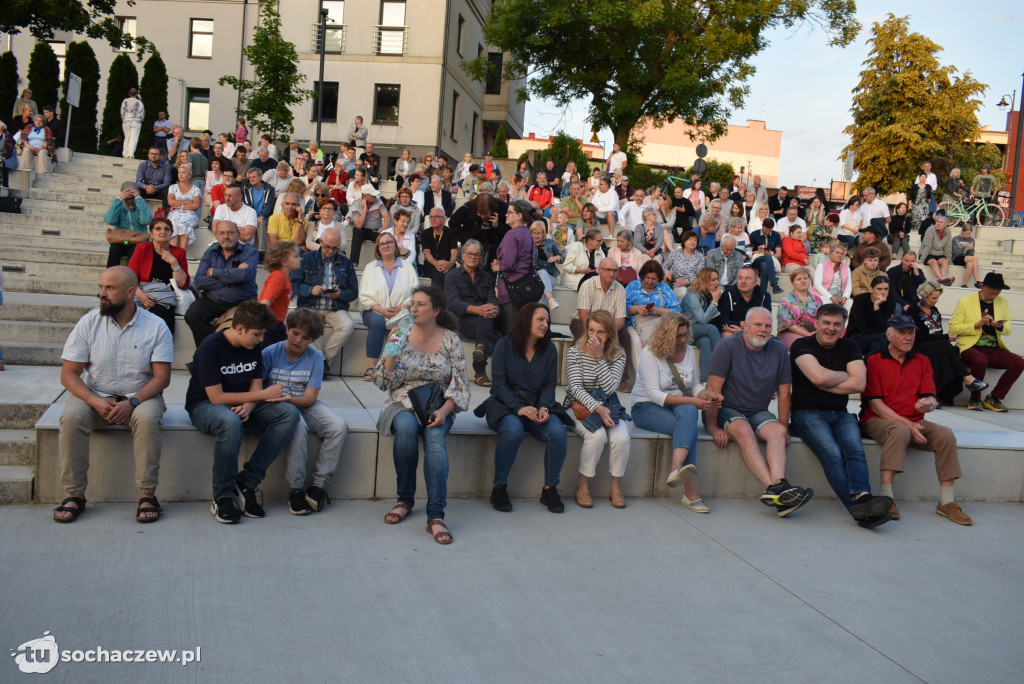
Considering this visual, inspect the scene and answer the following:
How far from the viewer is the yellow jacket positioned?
9.59 meters

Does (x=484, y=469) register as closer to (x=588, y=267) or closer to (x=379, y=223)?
(x=588, y=267)

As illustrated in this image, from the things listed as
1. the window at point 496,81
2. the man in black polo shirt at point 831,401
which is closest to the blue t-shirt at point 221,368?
the man in black polo shirt at point 831,401

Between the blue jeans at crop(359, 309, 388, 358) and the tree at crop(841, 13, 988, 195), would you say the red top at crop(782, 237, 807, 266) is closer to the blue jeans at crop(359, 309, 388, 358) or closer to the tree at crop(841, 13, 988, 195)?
the blue jeans at crop(359, 309, 388, 358)

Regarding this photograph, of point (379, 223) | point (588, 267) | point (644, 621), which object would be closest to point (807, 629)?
point (644, 621)

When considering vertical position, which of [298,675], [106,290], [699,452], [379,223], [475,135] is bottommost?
[298,675]

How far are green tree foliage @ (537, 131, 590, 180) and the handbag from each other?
60.6 feet

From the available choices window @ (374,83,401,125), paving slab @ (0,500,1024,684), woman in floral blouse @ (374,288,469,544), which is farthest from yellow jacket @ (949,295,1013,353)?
window @ (374,83,401,125)

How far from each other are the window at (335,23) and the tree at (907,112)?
82.6 feet

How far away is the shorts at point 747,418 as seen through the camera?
620 centimetres

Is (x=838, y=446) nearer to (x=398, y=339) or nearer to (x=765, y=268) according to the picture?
(x=398, y=339)

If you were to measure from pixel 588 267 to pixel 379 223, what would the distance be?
3212 mm

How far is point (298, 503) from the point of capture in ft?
17.2

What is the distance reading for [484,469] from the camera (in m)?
5.91

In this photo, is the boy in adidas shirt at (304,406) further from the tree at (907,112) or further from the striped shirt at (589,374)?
the tree at (907,112)
